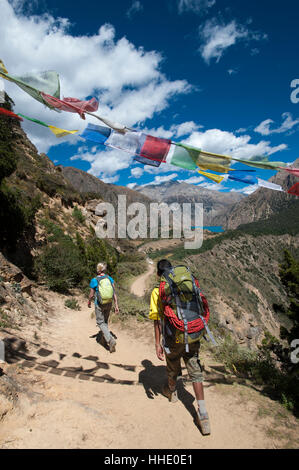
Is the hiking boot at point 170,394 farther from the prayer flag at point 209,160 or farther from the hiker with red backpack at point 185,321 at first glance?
the prayer flag at point 209,160

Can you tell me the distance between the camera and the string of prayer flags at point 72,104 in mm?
3695

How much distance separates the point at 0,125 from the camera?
9961 mm

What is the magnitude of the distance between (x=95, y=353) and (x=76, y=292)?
18.4ft

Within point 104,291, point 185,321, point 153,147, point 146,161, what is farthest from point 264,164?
point 104,291

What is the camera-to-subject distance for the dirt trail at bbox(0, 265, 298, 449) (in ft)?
8.19

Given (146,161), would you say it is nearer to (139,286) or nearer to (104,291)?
(104,291)

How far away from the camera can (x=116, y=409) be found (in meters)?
3.15

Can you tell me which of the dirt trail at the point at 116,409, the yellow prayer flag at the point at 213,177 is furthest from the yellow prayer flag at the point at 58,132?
the dirt trail at the point at 116,409

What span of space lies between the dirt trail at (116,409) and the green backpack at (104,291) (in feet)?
3.82

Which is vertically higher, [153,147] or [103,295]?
[153,147]

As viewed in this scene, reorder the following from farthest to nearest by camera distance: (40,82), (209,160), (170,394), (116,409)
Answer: (209,160), (40,82), (170,394), (116,409)

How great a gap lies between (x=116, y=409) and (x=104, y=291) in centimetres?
236
